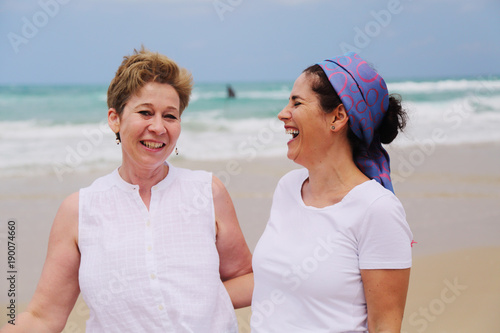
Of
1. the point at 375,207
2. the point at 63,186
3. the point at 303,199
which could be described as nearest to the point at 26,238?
the point at 63,186

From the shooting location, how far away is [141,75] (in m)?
2.60

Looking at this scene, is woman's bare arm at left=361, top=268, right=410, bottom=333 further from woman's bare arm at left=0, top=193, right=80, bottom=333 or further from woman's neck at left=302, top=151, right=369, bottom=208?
woman's bare arm at left=0, top=193, right=80, bottom=333

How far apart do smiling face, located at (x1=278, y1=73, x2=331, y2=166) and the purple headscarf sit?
0.11 meters

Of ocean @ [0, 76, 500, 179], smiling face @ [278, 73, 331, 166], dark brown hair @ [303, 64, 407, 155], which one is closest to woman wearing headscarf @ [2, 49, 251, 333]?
smiling face @ [278, 73, 331, 166]

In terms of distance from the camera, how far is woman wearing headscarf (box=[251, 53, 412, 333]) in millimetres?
2076

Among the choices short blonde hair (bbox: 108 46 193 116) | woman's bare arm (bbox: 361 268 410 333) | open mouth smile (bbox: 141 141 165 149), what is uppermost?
short blonde hair (bbox: 108 46 193 116)

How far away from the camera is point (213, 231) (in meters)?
2.75

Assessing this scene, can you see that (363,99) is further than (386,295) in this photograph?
Yes

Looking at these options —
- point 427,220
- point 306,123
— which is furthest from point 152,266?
point 427,220

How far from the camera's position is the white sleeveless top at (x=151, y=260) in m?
2.51

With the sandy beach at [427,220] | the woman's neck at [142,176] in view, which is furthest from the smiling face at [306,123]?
the sandy beach at [427,220]

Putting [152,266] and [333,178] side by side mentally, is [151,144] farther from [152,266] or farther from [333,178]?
[333,178]

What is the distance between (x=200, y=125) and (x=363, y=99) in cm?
1436

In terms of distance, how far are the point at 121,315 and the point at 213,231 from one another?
579mm
